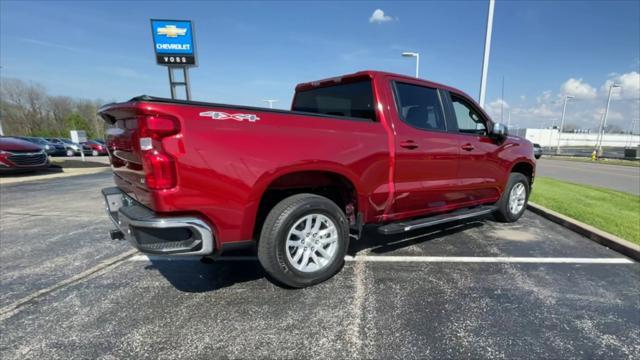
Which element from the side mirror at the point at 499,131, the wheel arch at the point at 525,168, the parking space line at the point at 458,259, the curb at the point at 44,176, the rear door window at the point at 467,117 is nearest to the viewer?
the parking space line at the point at 458,259

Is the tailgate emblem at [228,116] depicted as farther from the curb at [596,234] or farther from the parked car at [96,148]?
the parked car at [96,148]

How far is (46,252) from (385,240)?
4.38 meters

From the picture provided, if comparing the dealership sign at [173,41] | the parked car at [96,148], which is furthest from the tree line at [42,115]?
the dealership sign at [173,41]

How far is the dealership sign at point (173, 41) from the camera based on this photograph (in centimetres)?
1532

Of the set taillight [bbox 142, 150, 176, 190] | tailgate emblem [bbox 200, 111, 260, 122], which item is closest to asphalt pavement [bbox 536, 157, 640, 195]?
tailgate emblem [bbox 200, 111, 260, 122]

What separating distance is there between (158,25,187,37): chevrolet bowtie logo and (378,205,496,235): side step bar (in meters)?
16.3

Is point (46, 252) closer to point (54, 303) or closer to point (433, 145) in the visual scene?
point (54, 303)

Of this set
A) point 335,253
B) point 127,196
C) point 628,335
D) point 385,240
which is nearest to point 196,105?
point 127,196

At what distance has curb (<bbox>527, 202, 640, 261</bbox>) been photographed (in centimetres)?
383

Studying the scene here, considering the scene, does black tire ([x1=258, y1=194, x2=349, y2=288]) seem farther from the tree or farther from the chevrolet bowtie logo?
the tree

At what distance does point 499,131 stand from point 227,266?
401cm

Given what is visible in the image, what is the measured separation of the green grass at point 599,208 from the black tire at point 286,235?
13.8ft

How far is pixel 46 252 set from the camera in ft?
12.8

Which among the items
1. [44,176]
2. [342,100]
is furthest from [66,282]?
[44,176]
